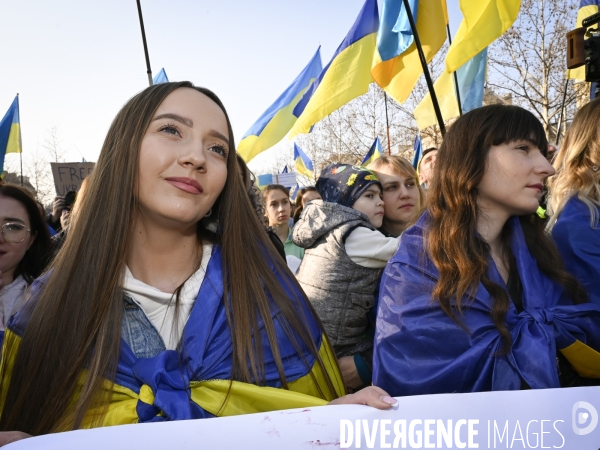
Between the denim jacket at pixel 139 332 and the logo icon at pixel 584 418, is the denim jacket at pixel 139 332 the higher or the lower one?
the higher one

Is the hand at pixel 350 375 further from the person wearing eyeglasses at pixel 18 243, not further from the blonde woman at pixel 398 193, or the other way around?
the person wearing eyeglasses at pixel 18 243

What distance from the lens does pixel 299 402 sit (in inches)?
55.0

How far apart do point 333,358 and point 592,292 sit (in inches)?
47.0

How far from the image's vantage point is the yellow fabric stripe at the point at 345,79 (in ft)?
17.5

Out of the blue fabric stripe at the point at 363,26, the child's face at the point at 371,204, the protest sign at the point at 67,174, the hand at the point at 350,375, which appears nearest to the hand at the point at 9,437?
the hand at the point at 350,375

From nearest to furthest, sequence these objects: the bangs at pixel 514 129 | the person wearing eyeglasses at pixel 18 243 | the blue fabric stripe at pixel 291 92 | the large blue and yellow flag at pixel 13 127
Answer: the bangs at pixel 514 129 → the person wearing eyeglasses at pixel 18 243 → the blue fabric stripe at pixel 291 92 → the large blue and yellow flag at pixel 13 127

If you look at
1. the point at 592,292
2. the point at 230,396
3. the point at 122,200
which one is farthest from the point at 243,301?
the point at 592,292

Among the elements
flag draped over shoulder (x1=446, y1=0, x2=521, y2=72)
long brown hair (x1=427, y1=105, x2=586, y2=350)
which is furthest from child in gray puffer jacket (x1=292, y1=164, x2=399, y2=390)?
flag draped over shoulder (x1=446, y1=0, x2=521, y2=72)

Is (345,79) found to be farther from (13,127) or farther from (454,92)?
(13,127)

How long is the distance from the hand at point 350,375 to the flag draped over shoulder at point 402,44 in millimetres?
3270

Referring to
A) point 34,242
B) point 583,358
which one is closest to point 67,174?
point 34,242

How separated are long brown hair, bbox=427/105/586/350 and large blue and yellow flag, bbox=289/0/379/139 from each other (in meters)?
3.27

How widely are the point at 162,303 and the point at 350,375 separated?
120 cm

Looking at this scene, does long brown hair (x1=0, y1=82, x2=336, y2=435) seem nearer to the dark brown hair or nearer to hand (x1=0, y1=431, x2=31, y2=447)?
hand (x1=0, y1=431, x2=31, y2=447)
